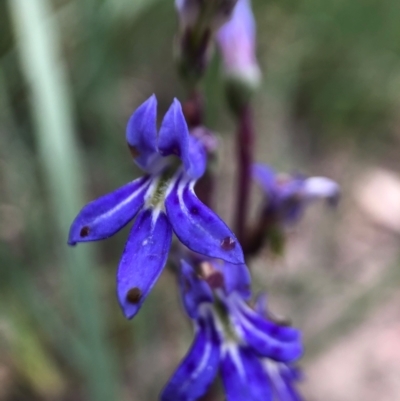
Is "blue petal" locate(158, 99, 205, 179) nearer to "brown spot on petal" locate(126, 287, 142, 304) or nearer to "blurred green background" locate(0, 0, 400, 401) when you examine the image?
"brown spot on petal" locate(126, 287, 142, 304)

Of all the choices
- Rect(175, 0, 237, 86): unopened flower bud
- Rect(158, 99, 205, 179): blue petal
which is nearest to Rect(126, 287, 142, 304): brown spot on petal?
Rect(158, 99, 205, 179): blue petal

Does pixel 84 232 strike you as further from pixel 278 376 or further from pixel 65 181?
pixel 65 181

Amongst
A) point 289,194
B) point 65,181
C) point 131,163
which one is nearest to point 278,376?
point 289,194

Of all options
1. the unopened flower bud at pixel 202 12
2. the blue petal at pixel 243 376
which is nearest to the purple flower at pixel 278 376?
the blue petal at pixel 243 376

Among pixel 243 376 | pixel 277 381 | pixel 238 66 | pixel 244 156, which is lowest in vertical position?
pixel 277 381

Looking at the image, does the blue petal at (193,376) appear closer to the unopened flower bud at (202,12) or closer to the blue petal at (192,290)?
the blue petal at (192,290)

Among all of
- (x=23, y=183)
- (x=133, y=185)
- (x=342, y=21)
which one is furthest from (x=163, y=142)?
(x=342, y=21)
